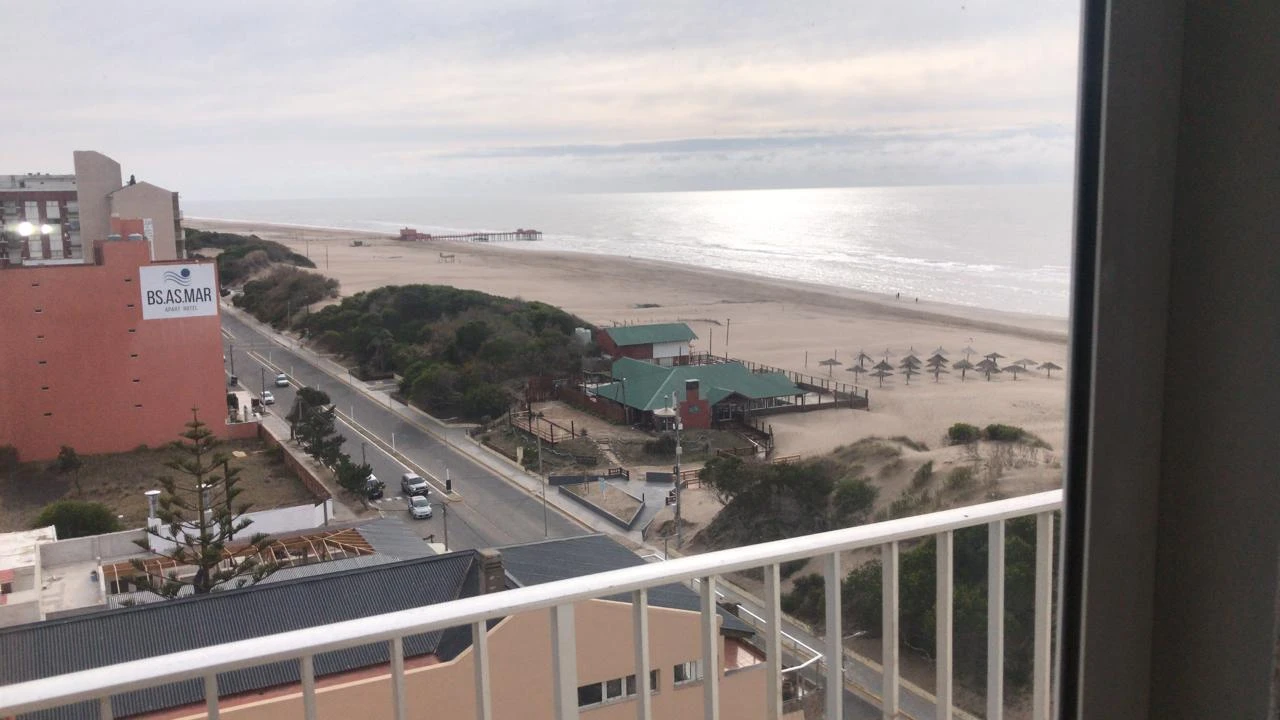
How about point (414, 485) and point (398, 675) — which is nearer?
point (398, 675)

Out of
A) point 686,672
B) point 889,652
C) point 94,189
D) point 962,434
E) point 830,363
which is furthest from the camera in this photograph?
point 830,363

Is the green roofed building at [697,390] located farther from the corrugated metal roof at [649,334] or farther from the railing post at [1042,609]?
the railing post at [1042,609]

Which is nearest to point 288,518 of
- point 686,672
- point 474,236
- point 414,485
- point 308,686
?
point 414,485

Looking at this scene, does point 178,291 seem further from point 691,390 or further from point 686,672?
point 686,672

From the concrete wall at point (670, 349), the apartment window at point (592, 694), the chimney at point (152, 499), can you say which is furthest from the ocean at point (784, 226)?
the apartment window at point (592, 694)

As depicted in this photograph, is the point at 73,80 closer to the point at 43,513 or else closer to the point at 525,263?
the point at 43,513

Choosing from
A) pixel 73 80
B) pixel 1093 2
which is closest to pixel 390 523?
pixel 73 80

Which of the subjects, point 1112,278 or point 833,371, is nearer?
point 1112,278

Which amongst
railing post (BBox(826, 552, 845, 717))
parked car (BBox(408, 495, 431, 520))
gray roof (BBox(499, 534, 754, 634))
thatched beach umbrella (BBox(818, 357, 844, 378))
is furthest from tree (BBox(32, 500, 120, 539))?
thatched beach umbrella (BBox(818, 357, 844, 378))
